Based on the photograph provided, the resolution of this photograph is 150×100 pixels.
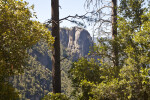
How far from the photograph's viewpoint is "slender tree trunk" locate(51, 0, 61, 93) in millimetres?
5832

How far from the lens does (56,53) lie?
592 cm

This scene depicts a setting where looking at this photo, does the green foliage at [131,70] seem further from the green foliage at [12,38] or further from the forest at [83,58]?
the green foliage at [12,38]

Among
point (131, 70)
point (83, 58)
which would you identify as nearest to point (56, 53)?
point (83, 58)

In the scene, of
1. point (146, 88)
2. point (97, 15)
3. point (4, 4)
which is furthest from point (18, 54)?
point (97, 15)

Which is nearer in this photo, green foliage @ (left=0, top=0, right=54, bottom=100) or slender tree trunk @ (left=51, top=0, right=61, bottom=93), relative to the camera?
green foliage @ (left=0, top=0, right=54, bottom=100)

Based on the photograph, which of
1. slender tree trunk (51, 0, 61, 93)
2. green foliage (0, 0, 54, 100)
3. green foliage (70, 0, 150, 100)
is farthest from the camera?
slender tree trunk (51, 0, 61, 93)

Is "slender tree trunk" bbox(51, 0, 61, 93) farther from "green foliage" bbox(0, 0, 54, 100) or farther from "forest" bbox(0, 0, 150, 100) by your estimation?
"green foliage" bbox(0, 0, 54, 100)

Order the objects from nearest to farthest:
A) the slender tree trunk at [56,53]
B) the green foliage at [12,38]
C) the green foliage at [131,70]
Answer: the green foliage at [12,38] < the green foliage at [131,70] < the slender tree trunk at [56,53]

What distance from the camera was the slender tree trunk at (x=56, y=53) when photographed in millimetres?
5832

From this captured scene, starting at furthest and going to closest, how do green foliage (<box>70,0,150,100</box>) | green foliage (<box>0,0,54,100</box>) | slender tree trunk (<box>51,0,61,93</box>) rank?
slender tree trunk (<box>51,0,61,93</box>), green foliage (<box>70,0,150,100</box>), green foliage (<box>0,0,54,100</box>)

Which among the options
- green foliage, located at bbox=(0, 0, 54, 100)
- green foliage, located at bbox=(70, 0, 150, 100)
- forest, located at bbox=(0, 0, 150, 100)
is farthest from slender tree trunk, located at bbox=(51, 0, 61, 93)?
green foliage, located at bbox=(0, 0, 54, 100)

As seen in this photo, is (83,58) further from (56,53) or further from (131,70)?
(131,70)

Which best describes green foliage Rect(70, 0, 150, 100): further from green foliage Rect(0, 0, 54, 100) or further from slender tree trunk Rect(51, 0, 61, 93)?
green foliage Rect(0, 0, 54, 100)

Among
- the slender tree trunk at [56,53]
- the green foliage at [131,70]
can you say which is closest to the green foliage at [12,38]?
the slender tree trunk at [56,53]
